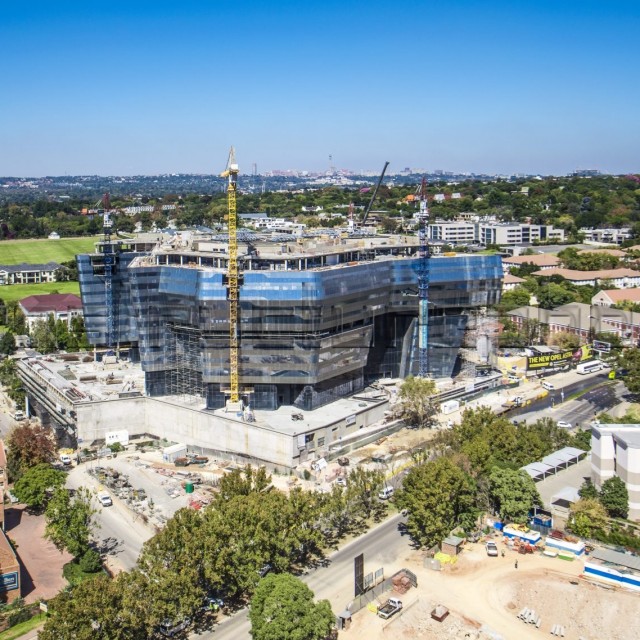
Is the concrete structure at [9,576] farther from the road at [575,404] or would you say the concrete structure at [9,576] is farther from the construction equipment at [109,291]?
the road at [575,404]

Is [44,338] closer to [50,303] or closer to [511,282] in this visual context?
[50,303]

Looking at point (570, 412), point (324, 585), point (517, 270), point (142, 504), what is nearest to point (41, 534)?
point (142, 504)

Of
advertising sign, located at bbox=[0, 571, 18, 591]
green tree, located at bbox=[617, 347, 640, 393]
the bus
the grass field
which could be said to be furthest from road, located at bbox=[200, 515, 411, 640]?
the grass field

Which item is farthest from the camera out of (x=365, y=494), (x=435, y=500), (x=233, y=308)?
(x=233, y=308)

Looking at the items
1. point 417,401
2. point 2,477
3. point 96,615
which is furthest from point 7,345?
point 96,615

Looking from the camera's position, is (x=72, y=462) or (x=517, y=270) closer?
(x=72, y=462)

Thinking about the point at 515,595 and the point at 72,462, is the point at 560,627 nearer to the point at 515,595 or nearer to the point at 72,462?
the point at 515,595
